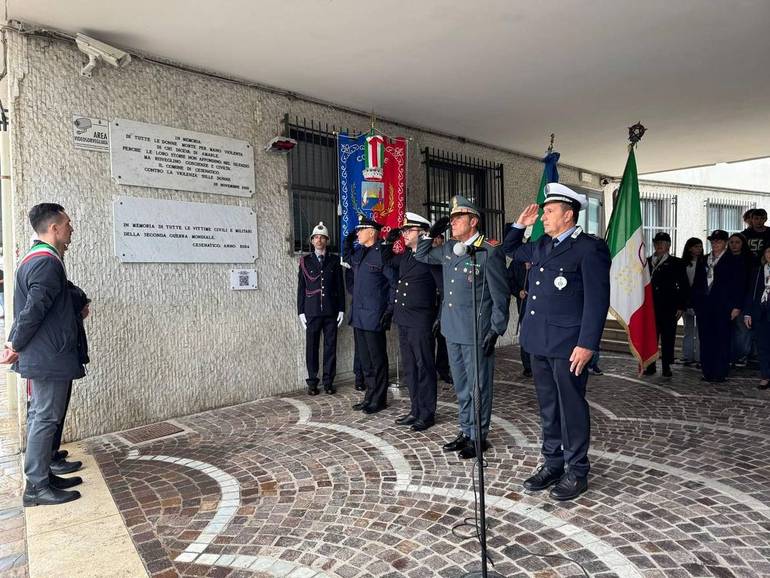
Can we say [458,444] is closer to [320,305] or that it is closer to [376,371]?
[376,371]

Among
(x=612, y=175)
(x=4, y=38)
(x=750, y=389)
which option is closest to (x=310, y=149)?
(x=4, y=38)

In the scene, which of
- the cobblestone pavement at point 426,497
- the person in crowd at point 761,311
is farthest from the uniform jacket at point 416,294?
the person in crowd at point 761,311

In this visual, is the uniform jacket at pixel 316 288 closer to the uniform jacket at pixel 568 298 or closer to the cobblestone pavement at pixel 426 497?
the cobblestone pavement at pixel 426 497

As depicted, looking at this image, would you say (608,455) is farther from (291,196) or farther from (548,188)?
(291,196)

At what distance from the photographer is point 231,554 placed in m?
2.40

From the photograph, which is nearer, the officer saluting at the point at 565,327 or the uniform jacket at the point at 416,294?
the officer saluting at the point at 565,327

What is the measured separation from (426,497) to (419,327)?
148 cm

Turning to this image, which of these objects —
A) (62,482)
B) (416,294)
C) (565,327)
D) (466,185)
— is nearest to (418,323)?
(416,294)

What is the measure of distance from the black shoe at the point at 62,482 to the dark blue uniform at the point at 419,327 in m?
2.41

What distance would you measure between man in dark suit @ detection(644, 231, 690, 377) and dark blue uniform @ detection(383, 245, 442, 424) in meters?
3.17

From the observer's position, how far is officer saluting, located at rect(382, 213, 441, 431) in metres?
4.09

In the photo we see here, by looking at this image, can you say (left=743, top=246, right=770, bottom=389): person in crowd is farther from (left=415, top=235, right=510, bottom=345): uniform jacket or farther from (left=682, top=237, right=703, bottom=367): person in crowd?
(left=415, top=235, right=510, bottom=345): uniform jacket

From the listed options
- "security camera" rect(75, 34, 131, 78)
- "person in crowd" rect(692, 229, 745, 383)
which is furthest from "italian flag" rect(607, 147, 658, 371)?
"security camera" rect(75, 34, 131, 78)

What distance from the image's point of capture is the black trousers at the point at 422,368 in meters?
4.08
